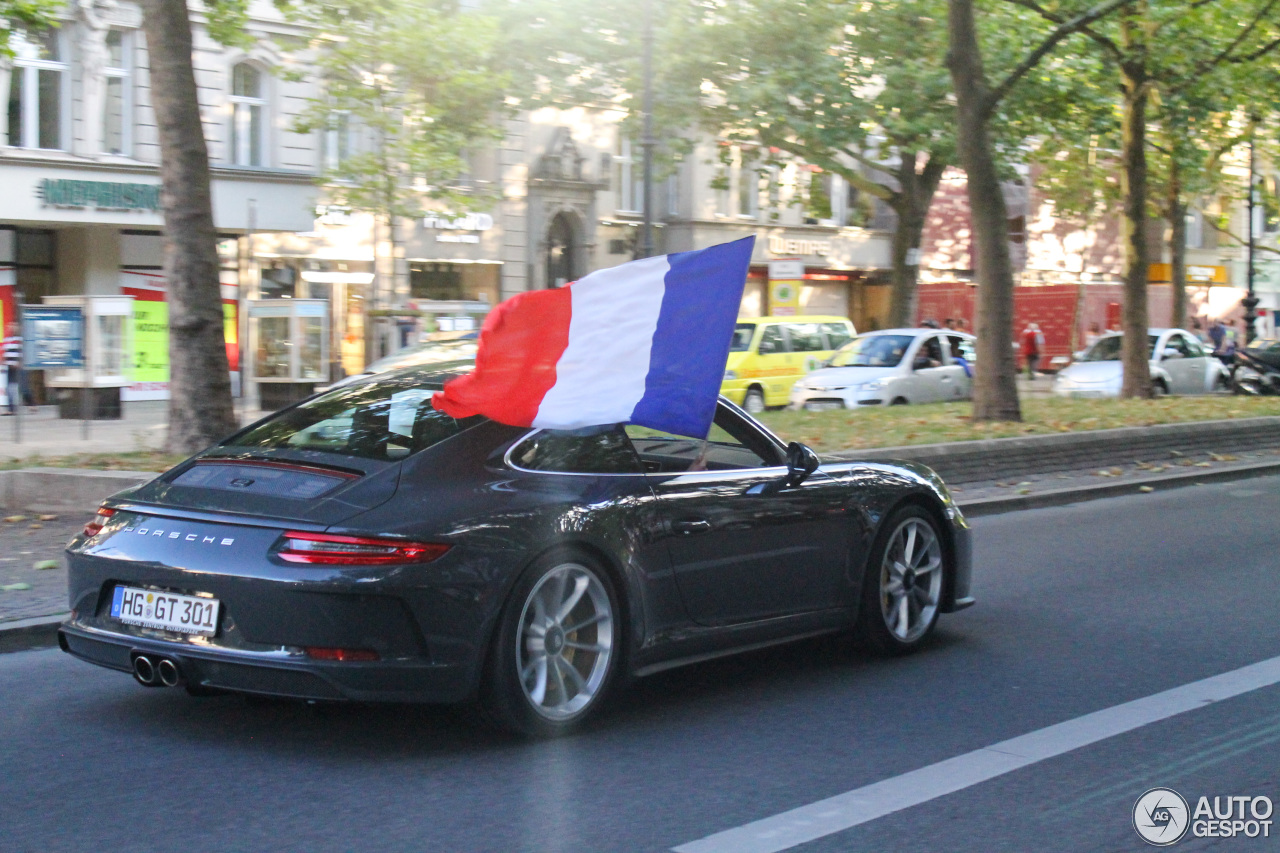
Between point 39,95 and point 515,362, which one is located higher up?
point 39,95

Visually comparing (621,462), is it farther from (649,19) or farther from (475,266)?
(475,266)

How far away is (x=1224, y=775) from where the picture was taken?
16.0ft

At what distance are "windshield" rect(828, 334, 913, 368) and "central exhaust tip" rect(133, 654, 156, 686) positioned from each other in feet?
61.4

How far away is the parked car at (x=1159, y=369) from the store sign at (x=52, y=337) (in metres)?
16.2

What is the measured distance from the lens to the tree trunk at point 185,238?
11.4 meters

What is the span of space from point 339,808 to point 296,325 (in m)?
20.1

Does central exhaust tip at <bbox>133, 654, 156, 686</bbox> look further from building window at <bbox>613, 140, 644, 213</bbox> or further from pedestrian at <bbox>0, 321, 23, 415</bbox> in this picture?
building window at <bbox>613, 140, 644, 213</bbox>

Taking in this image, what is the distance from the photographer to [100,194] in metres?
26.2

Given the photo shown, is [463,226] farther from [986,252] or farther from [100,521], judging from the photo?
[100,521]

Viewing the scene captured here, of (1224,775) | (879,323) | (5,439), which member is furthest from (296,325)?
(879,323)

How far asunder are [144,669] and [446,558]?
43.7 inches

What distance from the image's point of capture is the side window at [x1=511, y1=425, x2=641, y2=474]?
536 cm

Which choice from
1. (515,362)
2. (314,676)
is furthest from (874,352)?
(314,676)

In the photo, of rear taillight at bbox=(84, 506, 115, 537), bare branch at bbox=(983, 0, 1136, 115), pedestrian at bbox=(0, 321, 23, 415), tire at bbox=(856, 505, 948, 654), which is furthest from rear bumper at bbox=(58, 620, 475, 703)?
pedestrian at bbox=(0, 321, 23, 415)
